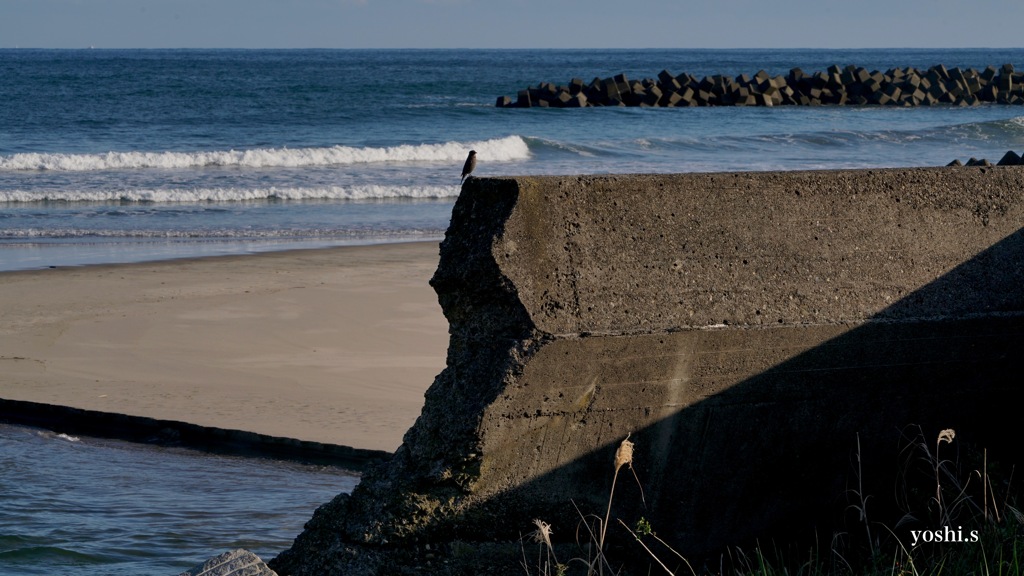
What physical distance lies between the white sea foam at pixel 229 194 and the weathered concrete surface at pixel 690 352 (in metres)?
13.4

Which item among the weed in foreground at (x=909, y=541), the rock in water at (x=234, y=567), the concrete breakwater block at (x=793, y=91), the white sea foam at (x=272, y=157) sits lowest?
the weed in foreground at (x=909, y=541)

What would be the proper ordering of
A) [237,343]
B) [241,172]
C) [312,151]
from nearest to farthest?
1. [237,343]
2. [241,172]
3. [312,151]

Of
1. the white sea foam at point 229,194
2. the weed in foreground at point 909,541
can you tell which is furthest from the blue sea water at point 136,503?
the white sea foam at point 229,194

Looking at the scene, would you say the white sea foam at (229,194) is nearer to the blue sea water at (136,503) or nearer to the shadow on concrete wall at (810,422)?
the blue sea water at (136,503)

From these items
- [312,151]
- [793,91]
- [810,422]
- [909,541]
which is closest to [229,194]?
[312,151]

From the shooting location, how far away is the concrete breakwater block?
40000mm

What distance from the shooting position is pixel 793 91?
1692 inches

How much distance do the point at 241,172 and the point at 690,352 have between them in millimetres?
17493

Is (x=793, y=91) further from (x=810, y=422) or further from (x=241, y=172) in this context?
(x=810, y=422)

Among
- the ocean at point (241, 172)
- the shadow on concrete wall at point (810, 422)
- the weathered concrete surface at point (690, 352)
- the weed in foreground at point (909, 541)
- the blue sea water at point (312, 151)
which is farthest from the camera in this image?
the blue sea water at point (312, 151)

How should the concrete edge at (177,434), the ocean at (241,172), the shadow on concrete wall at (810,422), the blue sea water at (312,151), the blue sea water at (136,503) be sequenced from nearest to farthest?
the shadow on concrete wall at (810,422)
the blue sea water at (136,503)
the ocean at (241,172)
the concrete edge at (177,434)
the blue sea water at (312,151)

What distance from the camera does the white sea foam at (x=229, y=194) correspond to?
15.6 meters

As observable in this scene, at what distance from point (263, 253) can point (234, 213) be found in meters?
3.70

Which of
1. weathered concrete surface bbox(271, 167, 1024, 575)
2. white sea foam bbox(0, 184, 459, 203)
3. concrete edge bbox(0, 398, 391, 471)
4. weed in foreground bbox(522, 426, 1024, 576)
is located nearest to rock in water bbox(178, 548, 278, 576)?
weathered concrete surface bbox(271, 167, 1024, 575)
